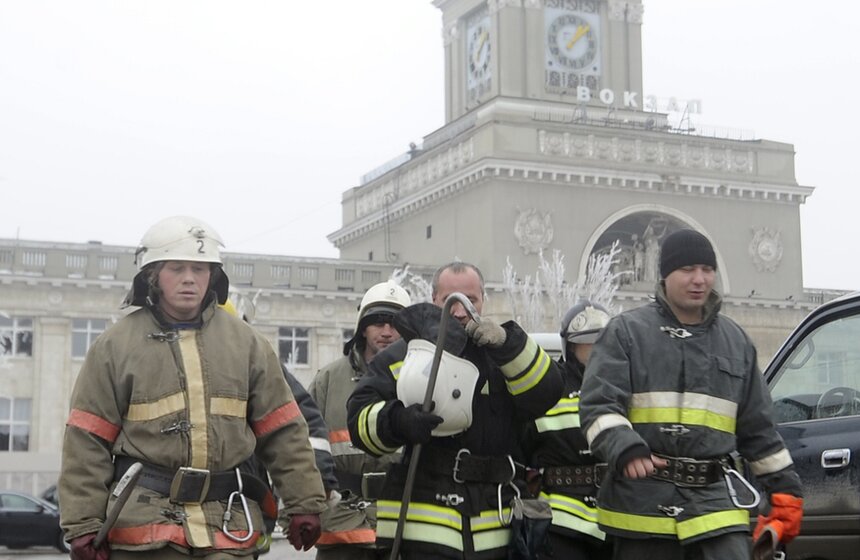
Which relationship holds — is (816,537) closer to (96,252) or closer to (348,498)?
(348,498)

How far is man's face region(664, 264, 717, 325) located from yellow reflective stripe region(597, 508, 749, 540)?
2.93ft

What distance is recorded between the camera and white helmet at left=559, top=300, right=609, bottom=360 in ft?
27.4

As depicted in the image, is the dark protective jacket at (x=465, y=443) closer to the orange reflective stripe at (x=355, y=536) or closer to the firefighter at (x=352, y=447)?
the firefighter at (x=352, y=447)

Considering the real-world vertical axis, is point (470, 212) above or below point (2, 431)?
above

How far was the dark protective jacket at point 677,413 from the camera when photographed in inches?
257

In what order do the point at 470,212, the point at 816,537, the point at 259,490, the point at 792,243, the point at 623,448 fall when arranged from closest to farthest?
1. the point at 623,448
2. the point at 259,490
3. the point at 816,537
4. the point at 470,212
5. the point at 792,243

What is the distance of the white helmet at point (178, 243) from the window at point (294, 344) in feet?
161

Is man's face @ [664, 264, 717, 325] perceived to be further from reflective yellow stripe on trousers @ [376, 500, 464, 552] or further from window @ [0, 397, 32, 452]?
window @ [0, 397, 32, 452]

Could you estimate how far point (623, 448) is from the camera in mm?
6336

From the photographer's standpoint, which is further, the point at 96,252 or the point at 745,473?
the point at 96,252

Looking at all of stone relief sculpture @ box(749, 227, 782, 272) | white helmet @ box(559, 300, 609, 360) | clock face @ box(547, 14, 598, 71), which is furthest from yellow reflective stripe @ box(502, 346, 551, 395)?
clock face @ box(547, 14, 598, 71)

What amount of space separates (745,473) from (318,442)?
2414 millimetres

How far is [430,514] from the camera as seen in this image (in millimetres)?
6832

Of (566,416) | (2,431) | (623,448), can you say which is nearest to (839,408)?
(566,416)
